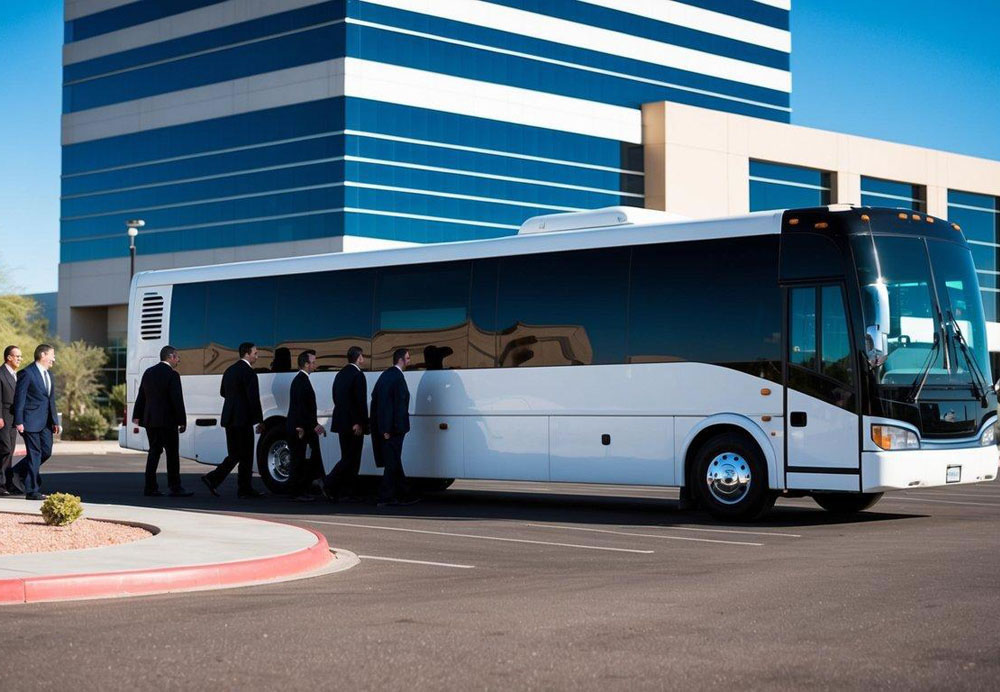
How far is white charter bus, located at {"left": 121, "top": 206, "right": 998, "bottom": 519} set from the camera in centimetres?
1518

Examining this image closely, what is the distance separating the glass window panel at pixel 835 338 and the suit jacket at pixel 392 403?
5476 millimetres

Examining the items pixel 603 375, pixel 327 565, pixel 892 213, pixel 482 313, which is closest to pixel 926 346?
pixel 892 213

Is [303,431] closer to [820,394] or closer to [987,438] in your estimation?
[820,394]

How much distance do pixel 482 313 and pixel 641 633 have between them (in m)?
11.0

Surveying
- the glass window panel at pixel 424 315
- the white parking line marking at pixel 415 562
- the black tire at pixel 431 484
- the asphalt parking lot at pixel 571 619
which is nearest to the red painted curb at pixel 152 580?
the asphalt parking lot at pixel 571 619

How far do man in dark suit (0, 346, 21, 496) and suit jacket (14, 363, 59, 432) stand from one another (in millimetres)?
347

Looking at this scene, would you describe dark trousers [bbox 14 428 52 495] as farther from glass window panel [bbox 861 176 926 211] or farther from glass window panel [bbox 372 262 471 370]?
glass window panel [bbox 861 176 926 211]

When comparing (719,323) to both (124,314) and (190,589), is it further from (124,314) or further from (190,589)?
(124,314)

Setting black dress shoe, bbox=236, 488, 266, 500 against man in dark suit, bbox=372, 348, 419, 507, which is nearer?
man in dark suit, bbox=372, 348, 419, 507

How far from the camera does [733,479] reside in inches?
622

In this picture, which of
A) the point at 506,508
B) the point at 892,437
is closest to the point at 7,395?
the point at 506,508

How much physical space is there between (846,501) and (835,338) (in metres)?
2.95

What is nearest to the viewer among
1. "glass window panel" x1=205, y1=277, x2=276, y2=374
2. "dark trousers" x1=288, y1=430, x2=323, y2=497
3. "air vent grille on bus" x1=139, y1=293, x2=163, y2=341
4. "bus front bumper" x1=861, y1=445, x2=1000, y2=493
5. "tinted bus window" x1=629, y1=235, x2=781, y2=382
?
"bus front bumper" x1=861, y1=445, x2=1000, y2=493

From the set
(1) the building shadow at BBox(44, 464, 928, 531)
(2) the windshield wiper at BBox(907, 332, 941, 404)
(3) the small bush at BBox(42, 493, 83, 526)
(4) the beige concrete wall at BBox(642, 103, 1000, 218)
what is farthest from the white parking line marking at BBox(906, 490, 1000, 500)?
(4) the beige concrete wall at BBox(642, 103, 1000, 218)
